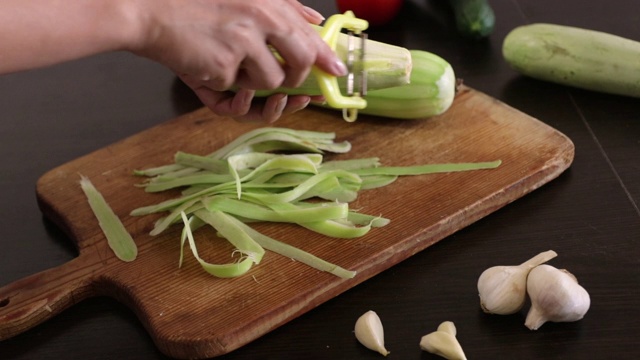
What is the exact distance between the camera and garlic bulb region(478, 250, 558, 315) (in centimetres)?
171

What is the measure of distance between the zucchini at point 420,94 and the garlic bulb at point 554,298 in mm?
712

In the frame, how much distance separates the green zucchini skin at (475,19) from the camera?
2709 millimetres

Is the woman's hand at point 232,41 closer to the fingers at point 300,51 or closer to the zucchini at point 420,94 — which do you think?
the fingers at point 300,51

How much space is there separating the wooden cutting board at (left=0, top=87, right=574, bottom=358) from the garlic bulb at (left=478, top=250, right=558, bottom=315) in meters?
0.21

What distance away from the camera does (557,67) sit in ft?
8.04

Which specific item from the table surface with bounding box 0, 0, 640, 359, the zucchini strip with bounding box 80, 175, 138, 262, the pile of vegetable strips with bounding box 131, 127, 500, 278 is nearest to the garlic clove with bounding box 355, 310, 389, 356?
the table surface with bounding box 0, 0, 640, 359

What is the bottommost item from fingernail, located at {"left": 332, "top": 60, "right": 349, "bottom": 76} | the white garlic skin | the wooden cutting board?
the wooden cutting board

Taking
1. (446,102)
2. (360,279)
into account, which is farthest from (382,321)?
(446,102)

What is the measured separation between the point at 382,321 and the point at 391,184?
45cm

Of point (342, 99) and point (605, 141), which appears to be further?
point (605, 141)

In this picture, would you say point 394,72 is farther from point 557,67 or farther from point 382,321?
point 557,67

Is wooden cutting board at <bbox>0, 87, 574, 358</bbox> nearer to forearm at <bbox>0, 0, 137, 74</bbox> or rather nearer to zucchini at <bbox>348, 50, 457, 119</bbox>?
zucchini at <bbox>348, 50, 457, 119</bbox>

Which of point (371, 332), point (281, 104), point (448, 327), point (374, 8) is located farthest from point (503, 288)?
point (374, 8)

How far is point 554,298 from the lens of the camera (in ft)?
5.43
